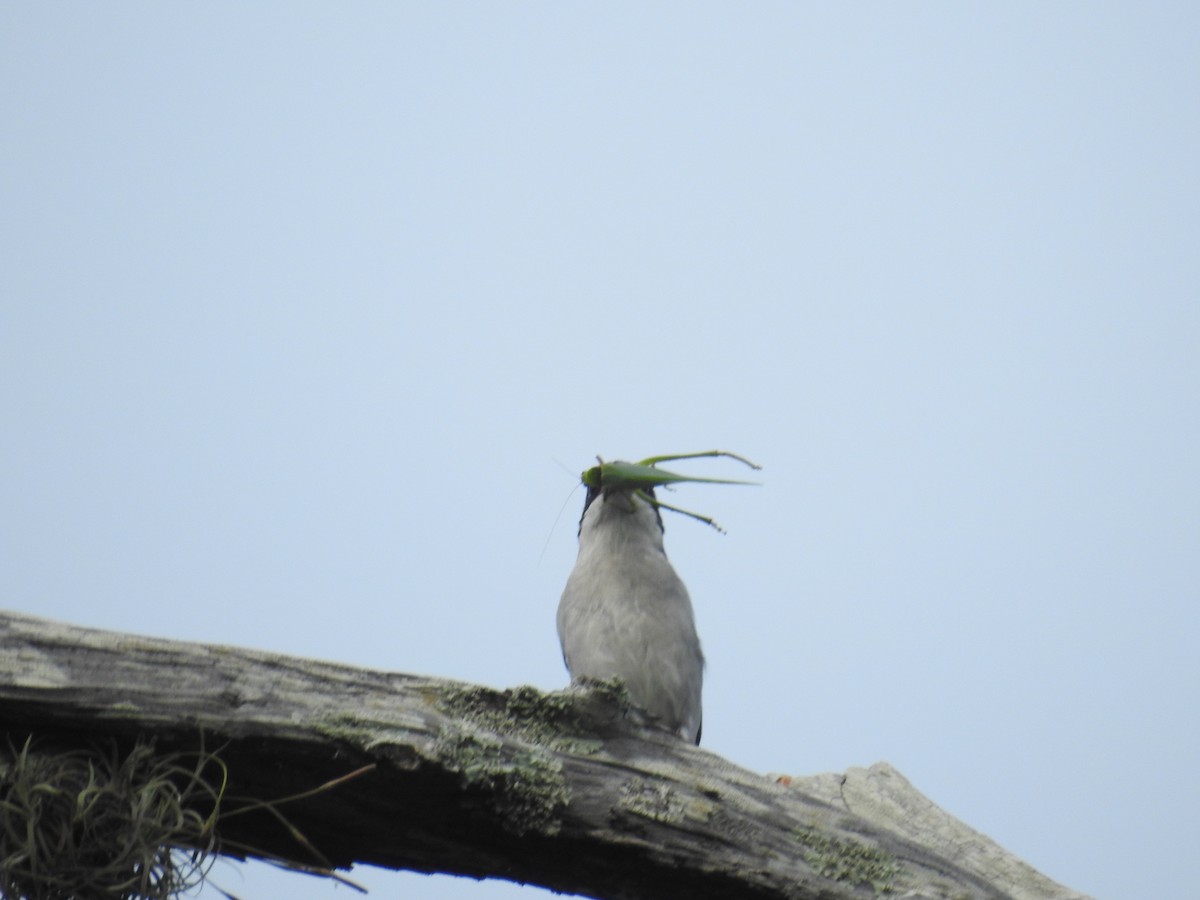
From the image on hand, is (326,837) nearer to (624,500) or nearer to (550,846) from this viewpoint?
(550,846)

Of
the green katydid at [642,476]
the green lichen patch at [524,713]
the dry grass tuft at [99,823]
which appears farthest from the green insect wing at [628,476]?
the dry grass tuft at [99,823]

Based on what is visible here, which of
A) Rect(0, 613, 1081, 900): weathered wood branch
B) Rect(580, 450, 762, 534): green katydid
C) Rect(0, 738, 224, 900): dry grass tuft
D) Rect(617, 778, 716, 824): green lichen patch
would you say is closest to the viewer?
Rect(0, 738, 224, 900): dry grass tuft

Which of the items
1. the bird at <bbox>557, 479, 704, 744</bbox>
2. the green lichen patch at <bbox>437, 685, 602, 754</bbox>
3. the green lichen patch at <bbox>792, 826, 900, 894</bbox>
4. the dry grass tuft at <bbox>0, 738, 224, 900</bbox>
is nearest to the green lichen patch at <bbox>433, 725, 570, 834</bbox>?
the green lichen patch at <bbox>437, 685, 602, 754</bbox>

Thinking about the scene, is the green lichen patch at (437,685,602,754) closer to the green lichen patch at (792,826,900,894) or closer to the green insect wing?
the green lichen patch at (792,826,900,894)

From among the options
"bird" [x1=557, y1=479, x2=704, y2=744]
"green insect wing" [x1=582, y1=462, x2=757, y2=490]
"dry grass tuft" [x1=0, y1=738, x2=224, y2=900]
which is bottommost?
"dry grass tuft" [x1=0, y1=738, x2=224, y2=900]

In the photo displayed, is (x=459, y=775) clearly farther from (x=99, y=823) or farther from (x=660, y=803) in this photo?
(x=99, y=823)

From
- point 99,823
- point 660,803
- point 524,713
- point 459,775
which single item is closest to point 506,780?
point 459,775

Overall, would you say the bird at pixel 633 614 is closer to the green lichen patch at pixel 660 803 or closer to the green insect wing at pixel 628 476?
the green insect wing at pixel 628 476

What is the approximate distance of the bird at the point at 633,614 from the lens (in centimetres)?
503

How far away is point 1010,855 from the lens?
179 inches

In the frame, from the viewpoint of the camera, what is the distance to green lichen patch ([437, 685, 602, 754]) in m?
3.22

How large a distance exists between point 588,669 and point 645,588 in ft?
1.58

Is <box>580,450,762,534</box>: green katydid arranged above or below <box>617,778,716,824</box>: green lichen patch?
above

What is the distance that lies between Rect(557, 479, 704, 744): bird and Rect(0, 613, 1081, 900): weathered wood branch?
153 centimetres
